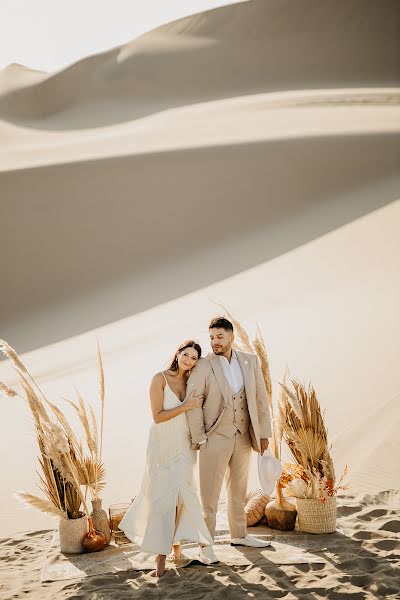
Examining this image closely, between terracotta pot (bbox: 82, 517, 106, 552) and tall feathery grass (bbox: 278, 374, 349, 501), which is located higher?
tall feathery grass (bbox: 278, 374, 349, 501)

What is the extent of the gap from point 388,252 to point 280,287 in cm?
261

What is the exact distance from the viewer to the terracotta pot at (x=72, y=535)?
6.58 meters

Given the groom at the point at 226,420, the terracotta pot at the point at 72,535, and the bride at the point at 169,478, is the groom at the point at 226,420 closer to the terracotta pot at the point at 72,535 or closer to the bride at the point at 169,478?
the bride at the point at 169,478

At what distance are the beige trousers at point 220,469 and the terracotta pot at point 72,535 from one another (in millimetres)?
1148

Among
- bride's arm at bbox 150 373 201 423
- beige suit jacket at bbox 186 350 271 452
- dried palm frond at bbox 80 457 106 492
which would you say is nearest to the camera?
bride's arm at bbox 150 373 201 423

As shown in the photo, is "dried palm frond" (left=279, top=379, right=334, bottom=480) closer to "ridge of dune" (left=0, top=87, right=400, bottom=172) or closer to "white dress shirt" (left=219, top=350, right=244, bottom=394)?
"white dress shirt" (left=219, top=350, right=244, bottom=394)

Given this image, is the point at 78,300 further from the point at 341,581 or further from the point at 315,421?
the point at 341,581

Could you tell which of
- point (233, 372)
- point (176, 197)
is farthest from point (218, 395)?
point (176, 197)

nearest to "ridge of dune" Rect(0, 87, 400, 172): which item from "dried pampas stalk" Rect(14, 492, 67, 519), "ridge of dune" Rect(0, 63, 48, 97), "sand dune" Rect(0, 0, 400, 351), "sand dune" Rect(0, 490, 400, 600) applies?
"sand dune" Rect(0, 0, 400, 351)

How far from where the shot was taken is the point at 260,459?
20.8 feet

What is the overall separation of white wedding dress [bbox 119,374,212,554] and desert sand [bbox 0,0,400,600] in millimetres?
314

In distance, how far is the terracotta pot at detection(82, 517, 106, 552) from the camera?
21.5 feet

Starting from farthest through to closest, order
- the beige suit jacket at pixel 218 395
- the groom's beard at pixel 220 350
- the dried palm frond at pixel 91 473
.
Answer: the dried palm frond at pixel 91 473 → the groom's beard at pixel 220 350 → the beige suit jacket at pixel 218 395

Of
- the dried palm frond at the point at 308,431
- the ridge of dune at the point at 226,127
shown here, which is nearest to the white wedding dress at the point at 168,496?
the dried palm frond at the point at 308,431
